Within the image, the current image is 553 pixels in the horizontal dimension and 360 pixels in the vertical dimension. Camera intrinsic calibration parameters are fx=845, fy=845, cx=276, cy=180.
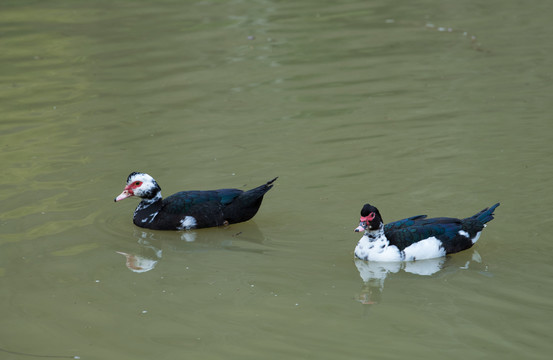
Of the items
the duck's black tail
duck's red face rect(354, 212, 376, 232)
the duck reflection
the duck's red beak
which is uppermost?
duck's red face rect(354, 212, 376, 232)

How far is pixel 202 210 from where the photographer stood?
31.8 ft

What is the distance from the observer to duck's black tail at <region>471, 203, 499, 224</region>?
873 cm

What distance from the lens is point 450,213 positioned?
31.7 ft

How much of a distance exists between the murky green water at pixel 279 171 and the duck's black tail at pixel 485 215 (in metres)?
0.27

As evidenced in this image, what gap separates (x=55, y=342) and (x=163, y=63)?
10.4m

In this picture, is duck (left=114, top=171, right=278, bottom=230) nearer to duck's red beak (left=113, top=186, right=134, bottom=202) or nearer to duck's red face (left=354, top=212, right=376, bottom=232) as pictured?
duck's red beak (left=113, top=186, right=134, bottom=202)

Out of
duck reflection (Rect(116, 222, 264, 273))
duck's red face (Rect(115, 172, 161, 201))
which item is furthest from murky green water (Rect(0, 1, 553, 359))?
duck's red face (Rect(115, 172, 161, 201))

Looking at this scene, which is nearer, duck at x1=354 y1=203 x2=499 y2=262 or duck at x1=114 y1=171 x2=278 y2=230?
duck at x1=354 y1=203 x2=499 y2=262

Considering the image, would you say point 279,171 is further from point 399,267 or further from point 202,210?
point 399,267

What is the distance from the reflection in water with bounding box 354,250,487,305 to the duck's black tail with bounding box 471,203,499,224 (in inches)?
13.4

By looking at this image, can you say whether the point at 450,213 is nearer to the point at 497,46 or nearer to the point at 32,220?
the point at 32,220

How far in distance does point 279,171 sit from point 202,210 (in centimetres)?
182

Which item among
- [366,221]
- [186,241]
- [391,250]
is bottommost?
[186,241]

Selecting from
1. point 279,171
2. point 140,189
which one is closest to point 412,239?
point 279,171
